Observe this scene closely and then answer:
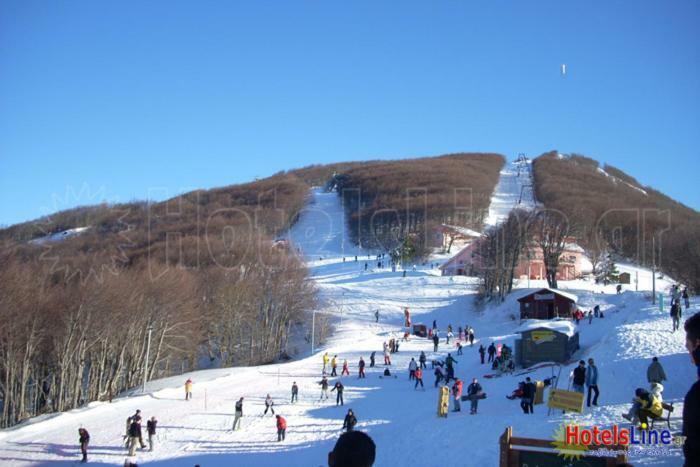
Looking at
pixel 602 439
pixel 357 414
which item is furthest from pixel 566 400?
pixel 357 414

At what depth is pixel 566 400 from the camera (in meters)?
13.1

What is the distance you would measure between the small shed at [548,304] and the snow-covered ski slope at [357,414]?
10.5 feet

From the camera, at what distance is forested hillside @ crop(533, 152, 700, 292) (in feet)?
126

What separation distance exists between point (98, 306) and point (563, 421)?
2292 cm

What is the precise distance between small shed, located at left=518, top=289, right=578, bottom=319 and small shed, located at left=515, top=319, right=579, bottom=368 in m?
14.0

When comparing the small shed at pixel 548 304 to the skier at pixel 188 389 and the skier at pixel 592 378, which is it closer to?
the skier at pixel 188 389

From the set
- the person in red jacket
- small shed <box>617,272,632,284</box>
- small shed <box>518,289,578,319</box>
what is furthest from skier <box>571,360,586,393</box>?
small shed <box>617,272,632,284</box>

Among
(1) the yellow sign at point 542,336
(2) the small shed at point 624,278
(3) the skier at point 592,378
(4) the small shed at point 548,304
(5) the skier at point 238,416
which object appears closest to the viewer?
→ (3) the skier at point 592,378

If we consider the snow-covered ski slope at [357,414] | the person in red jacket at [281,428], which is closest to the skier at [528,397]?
the snow-covered ski slope at [357,414]

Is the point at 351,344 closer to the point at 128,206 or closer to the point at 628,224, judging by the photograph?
the point at 628,224

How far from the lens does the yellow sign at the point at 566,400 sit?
42.2ft

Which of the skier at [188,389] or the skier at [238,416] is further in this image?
the skier at [188,389]

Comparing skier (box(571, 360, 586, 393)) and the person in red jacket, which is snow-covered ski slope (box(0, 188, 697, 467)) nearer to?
the person in red jacket

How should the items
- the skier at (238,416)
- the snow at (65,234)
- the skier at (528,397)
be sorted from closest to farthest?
the skier at (528,397) → the skier at (238,416) → the snow at (65,234)
